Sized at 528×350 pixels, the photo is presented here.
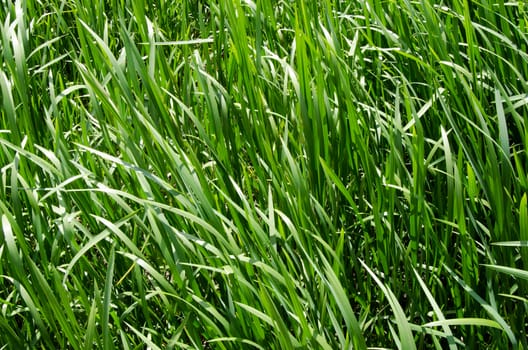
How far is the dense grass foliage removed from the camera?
Result: 1211mm

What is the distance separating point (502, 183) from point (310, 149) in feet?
1.04

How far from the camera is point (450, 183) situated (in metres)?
1.30

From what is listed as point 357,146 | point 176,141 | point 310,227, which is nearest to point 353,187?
point 357,146

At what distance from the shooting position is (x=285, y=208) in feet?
4.33

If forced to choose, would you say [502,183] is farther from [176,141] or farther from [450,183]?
[176,141]

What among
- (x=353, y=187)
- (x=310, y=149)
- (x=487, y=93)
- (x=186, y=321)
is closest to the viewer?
(x=186, y=321)

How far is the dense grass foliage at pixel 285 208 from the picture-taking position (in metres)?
1.21

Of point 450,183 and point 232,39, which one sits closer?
point 450,183

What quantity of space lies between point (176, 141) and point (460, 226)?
47 centimetres

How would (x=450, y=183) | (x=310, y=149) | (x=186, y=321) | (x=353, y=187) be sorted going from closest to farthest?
1. (x=186, y=321)
2. (x=450, y=183)
3. (x=310, y=149)
4. (x=353, y=187)

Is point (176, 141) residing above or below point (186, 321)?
above

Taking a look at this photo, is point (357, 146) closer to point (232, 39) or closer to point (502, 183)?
point (502, 183)

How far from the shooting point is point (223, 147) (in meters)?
1.45

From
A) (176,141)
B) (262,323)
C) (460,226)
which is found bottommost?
(262,323)
